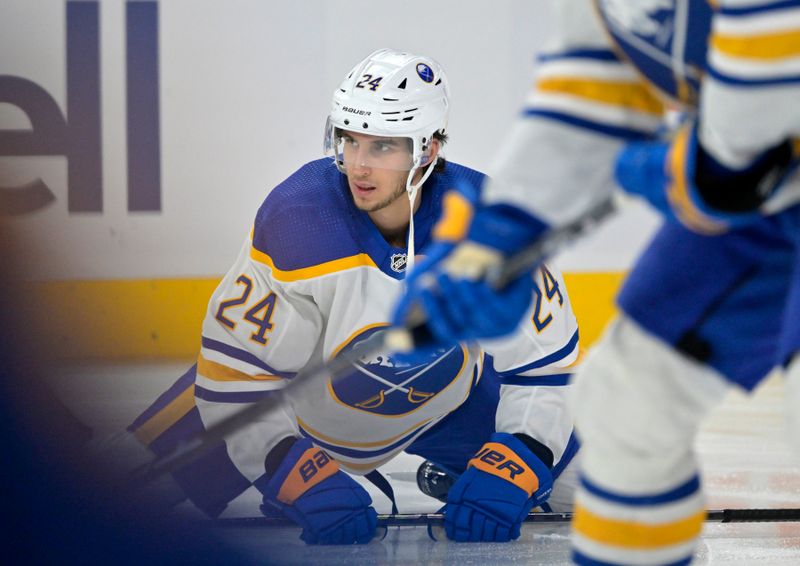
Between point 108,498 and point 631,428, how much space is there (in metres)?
0.94

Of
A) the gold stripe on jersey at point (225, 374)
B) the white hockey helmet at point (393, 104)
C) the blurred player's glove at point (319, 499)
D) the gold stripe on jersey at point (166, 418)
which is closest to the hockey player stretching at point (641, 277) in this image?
the blurred player's glove at point (319, 499)

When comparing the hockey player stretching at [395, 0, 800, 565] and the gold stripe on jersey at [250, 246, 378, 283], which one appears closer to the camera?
the hockey player stretching at [395, 0, 800, 565]

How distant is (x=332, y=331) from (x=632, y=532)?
3.71 feet

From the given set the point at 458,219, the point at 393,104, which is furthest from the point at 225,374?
the point at 458,219

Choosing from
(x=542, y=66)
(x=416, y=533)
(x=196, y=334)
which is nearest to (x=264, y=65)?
(x=196, y=334)

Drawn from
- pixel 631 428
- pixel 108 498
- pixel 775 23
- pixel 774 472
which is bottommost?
pixel 774 472

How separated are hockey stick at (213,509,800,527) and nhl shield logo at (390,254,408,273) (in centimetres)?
46

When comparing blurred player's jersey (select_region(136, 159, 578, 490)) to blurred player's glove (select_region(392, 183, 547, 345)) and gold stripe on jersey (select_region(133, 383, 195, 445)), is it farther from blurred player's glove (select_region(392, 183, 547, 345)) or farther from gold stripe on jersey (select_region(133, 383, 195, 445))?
blurred player's glove (select_region(392, 183, 547, 345))

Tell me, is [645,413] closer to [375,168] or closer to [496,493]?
[496,493]

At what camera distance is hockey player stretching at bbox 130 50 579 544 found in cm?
210

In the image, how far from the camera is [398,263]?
7.03 ft

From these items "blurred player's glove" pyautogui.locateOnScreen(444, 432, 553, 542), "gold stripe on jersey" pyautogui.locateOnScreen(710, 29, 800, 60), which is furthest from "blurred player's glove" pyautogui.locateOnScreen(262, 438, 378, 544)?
"gold stripe on jersey" pyautogui.locateOnScreen(710, 29, 800, 60)

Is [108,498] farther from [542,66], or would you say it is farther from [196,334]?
[196,334]

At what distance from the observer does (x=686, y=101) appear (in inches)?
44.6
